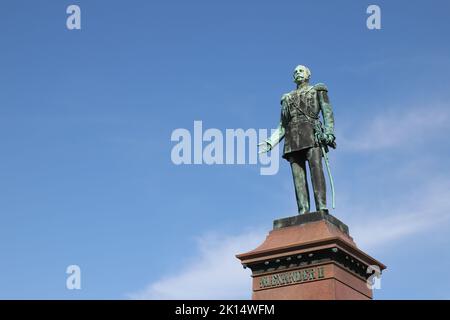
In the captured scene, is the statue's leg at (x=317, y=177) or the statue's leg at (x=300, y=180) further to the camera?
the statue's leg at (x=300, y=180)

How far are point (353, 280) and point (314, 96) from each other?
489cm

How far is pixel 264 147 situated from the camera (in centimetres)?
2488

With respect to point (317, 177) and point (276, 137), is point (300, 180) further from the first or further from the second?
point (276, 137)

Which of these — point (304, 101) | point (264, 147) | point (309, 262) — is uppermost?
point (304, 101)

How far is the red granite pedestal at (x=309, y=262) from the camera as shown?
2188 centimetres

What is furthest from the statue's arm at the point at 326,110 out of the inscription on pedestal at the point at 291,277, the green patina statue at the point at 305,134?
the inscription on pedestal at the point at 291,277

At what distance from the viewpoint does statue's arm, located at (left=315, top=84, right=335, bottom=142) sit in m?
24.1

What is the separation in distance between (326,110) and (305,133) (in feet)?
2.68

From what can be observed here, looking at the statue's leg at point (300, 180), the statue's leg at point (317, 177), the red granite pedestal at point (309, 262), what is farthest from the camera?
the statue's leg at point (300, 180)

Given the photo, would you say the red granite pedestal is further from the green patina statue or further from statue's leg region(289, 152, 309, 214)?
the green patina statue

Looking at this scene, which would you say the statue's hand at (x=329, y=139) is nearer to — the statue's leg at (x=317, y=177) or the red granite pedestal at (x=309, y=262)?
the statue's leg at (x=317, y=177)

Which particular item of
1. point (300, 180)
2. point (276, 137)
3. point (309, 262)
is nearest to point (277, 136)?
point (276, 137)
